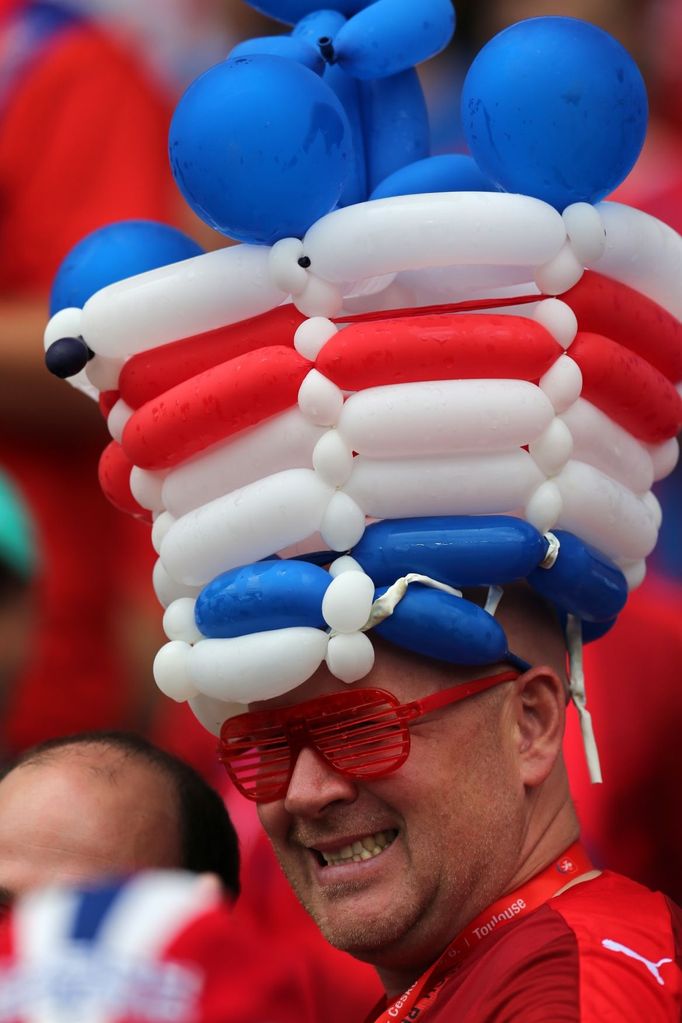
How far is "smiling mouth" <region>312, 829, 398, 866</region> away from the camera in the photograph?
8.16 ft

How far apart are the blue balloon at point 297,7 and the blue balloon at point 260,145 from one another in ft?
1.62

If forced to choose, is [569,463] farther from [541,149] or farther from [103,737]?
[103,737]

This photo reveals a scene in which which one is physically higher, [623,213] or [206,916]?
[623,213]

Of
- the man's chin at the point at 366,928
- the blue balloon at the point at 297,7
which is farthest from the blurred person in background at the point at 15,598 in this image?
the man's chin at the point at 366,928

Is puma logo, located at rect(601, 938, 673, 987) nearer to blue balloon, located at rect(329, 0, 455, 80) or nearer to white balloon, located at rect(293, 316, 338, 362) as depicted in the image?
white balloon, located at rect(293, 316, 338, 362)

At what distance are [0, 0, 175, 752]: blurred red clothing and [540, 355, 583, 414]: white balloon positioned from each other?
1.95m

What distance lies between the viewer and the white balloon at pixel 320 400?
2.40 meters

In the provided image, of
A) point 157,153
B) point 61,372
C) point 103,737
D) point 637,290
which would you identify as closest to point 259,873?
point 103,737

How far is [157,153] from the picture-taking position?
A: 4.39 meters

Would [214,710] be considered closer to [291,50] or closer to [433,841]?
[433,841]

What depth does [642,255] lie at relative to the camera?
2.52 m

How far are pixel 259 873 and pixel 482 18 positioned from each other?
7.30 ft

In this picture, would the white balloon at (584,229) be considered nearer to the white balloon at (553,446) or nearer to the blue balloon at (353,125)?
the white balloon at (553,446)

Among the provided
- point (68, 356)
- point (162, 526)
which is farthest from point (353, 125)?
point (162, 526)
